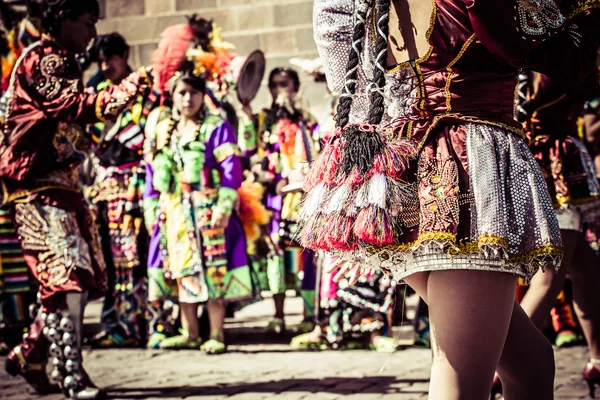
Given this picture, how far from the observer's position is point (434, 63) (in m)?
2.65

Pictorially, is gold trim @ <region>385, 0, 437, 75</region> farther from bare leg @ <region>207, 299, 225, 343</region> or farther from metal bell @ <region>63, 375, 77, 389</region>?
bare leg @ <region>207, 299, 225, 343</region>

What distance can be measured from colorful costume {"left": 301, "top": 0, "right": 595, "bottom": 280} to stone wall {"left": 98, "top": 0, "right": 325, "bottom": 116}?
876 centimetres

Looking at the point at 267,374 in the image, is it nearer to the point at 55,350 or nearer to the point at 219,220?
the point at 55,350

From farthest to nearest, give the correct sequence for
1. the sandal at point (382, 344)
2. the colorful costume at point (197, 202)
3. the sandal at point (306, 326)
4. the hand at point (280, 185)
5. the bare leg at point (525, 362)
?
the hand at point (280, 185) < the sandal at point (306, 326) < the colorful costume at point (197, 202) < the sandal at point (382, 344) < the bare leg at point (525, 362)

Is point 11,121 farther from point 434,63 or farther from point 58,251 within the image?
point 434,63

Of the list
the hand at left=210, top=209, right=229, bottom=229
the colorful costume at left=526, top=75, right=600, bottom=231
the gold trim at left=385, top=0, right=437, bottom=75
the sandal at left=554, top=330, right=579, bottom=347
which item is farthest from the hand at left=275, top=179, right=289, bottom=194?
the gold trim at left=385, top=0, right=437, bottom=75


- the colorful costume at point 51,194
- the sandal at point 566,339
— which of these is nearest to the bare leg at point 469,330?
the colorful costume at point 51,194

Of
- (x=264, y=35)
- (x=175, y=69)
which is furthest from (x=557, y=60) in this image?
(x=264, y=35)

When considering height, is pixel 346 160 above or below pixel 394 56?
below

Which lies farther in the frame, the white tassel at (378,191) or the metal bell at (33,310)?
the metal bell at (33,310)

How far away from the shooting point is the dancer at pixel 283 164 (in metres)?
8.33

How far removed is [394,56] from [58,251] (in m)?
3.26

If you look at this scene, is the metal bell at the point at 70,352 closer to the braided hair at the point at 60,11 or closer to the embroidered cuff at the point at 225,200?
the braided hair at the point at 60,11

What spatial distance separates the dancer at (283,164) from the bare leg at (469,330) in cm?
567
